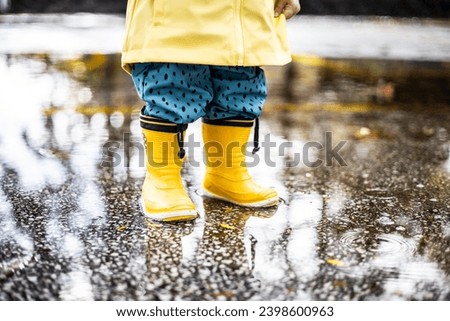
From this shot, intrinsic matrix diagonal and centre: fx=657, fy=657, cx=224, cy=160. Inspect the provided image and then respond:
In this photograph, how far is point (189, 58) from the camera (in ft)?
7.49

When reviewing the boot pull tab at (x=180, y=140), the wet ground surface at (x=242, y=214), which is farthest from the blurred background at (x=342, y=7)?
the boot pull tab at (x=180, y=140)

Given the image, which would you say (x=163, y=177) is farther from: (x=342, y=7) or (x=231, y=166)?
(x=342, y=7)

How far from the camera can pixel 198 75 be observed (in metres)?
2.40

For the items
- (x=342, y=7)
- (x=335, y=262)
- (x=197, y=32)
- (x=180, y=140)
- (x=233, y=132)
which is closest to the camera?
(x=335, y=262)

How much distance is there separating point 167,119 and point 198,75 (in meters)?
0.20

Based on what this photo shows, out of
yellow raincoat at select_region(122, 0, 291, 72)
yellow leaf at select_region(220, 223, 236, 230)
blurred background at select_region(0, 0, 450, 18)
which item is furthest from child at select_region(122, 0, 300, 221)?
blurred background at select_region(0, 0, 450, 18)

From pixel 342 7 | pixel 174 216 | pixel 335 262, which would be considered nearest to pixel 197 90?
pixel 174 216

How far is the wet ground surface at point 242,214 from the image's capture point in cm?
189

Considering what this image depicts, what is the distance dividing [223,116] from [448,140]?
1.79m

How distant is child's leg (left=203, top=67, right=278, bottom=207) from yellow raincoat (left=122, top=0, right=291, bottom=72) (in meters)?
0.12

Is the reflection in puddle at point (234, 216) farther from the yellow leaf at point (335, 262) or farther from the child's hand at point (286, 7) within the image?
the child's hand at point (286, 7)

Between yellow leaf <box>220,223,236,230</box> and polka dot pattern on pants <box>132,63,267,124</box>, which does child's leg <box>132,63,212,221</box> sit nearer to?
polka dot pattern on pants <box>132,63,267,124</box>

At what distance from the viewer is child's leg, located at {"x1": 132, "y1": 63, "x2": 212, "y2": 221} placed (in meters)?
2.36
